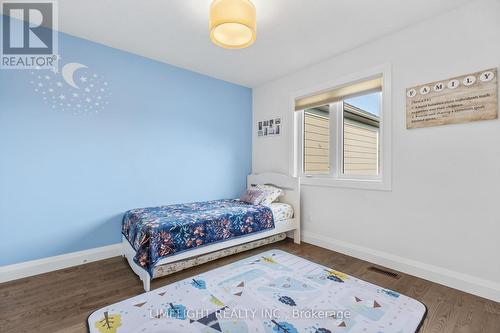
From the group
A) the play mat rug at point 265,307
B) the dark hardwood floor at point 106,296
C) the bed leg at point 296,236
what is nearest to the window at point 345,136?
the bed leg at point 296,236

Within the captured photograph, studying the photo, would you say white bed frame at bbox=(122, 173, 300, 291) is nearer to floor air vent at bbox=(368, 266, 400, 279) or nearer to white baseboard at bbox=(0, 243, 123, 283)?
white baseboard at bbox=(0, 243, 123, 283)

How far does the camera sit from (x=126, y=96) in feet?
9.71

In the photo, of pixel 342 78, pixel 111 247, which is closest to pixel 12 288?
pixel 111 247

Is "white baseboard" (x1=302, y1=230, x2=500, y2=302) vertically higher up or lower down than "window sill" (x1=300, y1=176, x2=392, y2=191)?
lower down

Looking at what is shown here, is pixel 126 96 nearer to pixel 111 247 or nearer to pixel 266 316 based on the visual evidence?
pixel 111 247

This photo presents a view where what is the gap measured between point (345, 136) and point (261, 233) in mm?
1695

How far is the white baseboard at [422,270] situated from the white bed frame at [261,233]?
0.45m

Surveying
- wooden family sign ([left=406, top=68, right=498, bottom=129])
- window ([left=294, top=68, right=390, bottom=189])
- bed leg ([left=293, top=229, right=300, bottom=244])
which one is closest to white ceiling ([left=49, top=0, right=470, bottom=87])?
window ([left=294, top=68, right=390, bottom=189])

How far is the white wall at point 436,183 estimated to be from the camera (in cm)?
200

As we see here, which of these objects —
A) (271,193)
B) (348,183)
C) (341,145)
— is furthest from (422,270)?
(271,193)

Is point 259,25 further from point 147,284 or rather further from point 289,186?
point 147,284

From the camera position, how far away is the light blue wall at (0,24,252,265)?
7.70 ft

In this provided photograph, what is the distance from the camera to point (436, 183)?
227 cm

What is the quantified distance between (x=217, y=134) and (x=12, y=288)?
2844mm
